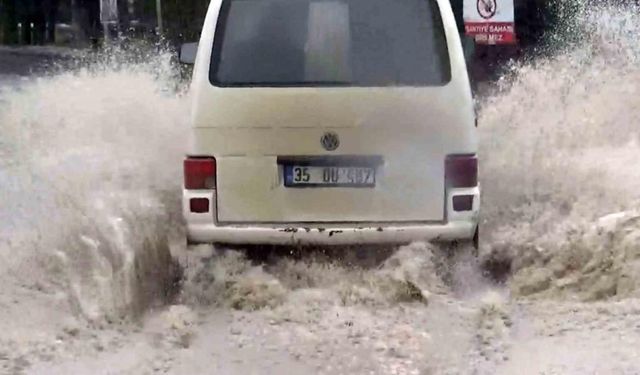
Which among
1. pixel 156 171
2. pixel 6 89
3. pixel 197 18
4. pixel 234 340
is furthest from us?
pixel 197 18

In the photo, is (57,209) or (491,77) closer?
(57,209)

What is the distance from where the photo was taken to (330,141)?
19.4 feet

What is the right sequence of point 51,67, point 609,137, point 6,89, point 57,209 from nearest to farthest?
point 57,209, point 609,137, point 6,89, point 51,67

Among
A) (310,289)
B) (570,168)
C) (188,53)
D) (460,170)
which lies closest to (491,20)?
(570,168)

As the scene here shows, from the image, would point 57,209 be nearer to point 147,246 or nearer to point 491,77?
point 147,246

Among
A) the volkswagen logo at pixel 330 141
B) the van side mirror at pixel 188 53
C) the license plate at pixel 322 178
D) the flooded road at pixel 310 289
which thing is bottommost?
the flooded road at pixel 310 289

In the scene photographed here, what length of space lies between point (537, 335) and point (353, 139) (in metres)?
1.49

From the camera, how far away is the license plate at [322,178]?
596 centimetres

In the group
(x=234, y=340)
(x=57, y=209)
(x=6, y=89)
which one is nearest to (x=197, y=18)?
(x=6, y=89)

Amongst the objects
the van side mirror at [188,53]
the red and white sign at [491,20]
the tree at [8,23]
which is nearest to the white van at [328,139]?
the van side mirror at [188,53]

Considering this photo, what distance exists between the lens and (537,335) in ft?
16.8

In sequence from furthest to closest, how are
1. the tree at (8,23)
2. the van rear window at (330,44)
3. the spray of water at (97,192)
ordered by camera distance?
the tree at (8,23) < the spray of water at (97,192) < the van rear window at (330,44)

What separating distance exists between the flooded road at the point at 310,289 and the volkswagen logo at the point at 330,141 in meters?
0.72

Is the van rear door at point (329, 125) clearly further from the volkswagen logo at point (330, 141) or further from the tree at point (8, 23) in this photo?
the tree at point (8, 23)
